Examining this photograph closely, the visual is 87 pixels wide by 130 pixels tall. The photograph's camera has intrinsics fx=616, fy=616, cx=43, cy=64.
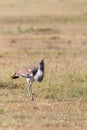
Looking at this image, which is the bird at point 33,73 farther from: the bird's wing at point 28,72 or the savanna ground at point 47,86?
the savanna ground at point 47,86

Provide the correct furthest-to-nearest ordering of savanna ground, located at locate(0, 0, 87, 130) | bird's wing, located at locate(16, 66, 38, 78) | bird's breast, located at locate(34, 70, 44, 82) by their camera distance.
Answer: bird's wing, located at locate(16, 66, 38, 78) → bird's breast, located at locate(34, 70, 44, 82) → savanna ground, located at locate(0, 0, 87, 130)

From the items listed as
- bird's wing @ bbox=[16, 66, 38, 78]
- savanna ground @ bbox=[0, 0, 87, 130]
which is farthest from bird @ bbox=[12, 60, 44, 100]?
savanna ground @ bbox=[0, 0, 87, 130]

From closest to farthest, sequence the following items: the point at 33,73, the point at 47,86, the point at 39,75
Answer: the point at 39,75
the point at 33,73
the point at 47,86

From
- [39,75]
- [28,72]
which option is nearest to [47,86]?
[28,72]

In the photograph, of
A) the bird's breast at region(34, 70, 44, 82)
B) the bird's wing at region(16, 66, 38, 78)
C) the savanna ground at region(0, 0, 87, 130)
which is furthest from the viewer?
the bird's wing at region(16, 66, 38, 78)

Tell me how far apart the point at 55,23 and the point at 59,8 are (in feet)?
28.7

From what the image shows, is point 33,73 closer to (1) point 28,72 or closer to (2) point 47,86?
(1) point 28,72

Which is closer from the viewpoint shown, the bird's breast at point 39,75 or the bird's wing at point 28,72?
the bird's breast at point 39,75

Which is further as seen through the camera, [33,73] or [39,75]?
[33,73]

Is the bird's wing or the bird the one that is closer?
the bird

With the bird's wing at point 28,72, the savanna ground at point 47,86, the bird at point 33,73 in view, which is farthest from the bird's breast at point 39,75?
the savanna ground at point 47,86

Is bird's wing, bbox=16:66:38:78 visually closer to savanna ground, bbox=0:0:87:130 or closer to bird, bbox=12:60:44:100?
bird, bbox=12:60:44:100

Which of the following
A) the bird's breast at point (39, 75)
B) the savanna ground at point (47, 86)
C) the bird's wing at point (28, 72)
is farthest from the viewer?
the bird's wing at point (28, 72)

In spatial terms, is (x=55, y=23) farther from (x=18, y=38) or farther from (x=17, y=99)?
(x=17, y=99)
